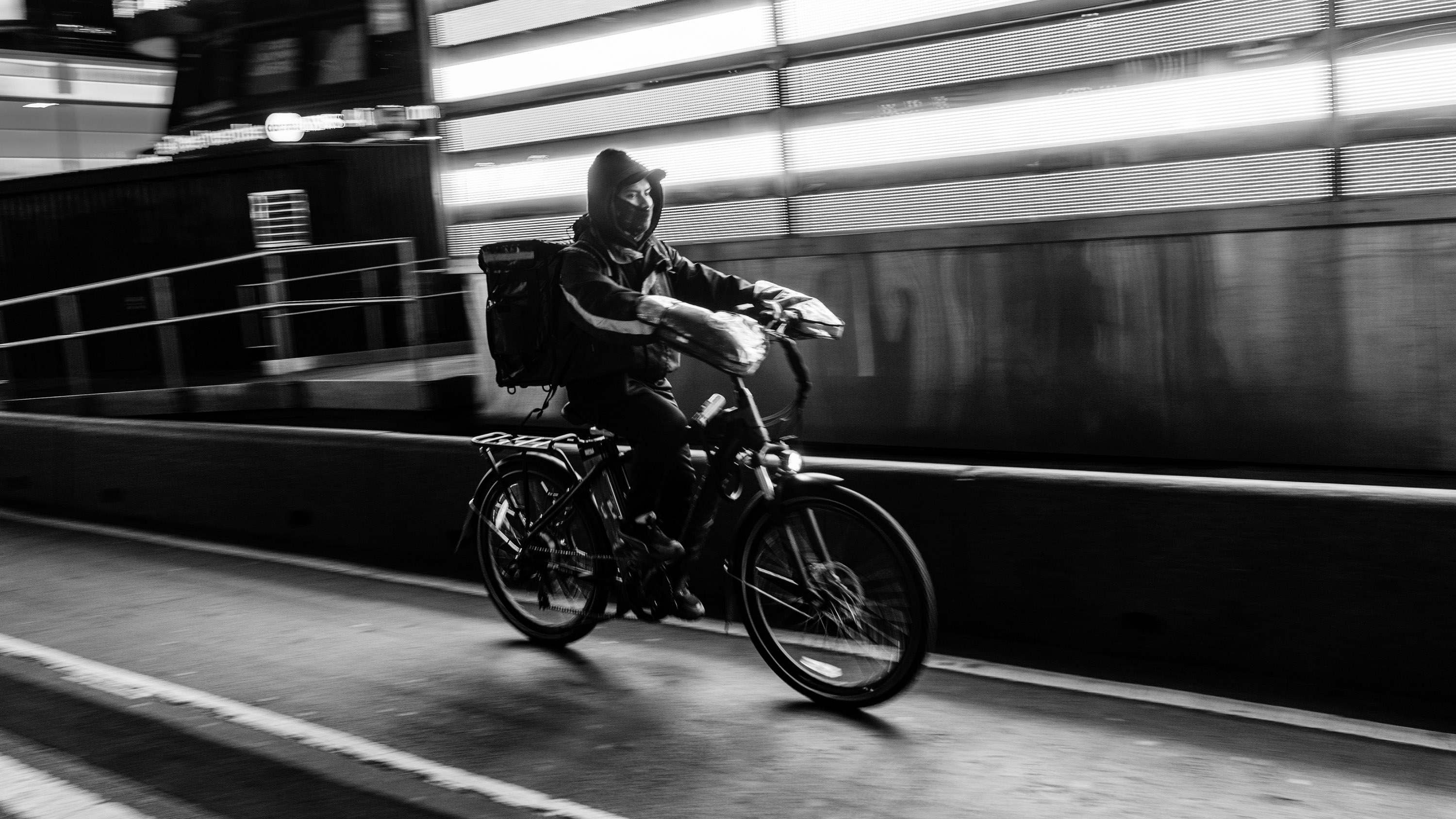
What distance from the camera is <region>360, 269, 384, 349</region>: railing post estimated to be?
1484cm

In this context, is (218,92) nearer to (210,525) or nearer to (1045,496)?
(210,525)

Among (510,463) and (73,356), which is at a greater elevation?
(73,356)

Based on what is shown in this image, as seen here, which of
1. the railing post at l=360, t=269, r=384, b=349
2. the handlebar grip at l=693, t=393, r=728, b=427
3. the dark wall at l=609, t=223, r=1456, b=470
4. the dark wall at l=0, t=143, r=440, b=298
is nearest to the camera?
the handlebar grip at l=693, t=393, r=728, b=427

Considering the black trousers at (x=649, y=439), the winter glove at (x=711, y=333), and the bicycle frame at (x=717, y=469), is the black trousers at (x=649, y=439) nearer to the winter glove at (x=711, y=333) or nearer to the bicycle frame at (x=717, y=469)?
the bicycle frame at (x=717, y=469)

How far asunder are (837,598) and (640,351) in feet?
4.25

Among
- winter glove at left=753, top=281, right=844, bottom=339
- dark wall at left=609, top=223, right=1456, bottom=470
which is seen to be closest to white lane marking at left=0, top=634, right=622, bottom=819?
winter glove at left=753, top=281, right=844, bottom=339

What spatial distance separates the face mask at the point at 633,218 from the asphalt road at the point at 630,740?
1815 millimetres

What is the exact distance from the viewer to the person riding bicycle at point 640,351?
529cm

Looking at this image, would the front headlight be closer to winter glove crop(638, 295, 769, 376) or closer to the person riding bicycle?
winter glove crop(638, 295, 769, 376)

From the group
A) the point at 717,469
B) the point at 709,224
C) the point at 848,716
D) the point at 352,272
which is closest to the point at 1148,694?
the point at 848,716

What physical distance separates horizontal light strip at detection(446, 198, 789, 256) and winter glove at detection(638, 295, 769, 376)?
12.2 ft

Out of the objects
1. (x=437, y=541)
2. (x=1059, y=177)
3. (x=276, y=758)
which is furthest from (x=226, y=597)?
(x=1059, y=177)

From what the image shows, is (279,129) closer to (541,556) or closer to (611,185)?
(541,556)

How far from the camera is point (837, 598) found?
4844 mm
